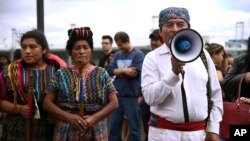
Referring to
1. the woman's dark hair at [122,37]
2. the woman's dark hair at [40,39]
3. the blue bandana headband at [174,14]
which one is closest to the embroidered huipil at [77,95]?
the woman's dark hair at [40,39]

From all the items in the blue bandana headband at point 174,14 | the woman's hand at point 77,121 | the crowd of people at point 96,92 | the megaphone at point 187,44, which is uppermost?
the blue bandana headband at point 174,14

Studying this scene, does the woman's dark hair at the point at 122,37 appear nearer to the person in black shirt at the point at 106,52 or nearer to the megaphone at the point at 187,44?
the person in black shirt at the point at 106,52

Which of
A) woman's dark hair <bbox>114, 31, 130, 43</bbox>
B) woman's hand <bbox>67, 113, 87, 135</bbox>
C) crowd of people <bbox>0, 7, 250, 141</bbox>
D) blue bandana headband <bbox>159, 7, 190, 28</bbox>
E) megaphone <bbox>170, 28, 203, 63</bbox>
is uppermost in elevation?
blue bandana headband <bbox>159, 7, 190, 28</bbox>

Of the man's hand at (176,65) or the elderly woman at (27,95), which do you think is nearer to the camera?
the man's hand at (176,65)

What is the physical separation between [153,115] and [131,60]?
148 inches

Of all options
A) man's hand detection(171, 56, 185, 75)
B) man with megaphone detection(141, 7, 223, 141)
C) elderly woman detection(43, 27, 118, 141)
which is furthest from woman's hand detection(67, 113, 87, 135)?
man's hand detection(171, 56, 185, 75)

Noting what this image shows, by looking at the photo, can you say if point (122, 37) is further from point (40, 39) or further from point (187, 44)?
point (187, 44)

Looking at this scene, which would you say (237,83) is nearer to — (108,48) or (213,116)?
(213,116)

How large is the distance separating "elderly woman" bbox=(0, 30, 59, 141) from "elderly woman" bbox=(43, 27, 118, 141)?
0.41ft

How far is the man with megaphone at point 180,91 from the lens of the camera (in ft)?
9.47

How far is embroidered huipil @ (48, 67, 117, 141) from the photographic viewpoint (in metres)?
3.37

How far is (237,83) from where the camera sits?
3.56m

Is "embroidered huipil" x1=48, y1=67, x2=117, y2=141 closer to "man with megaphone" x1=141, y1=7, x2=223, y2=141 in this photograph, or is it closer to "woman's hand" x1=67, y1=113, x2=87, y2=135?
"woman's hand" x1=67, y1=113, x2=87, y2=135

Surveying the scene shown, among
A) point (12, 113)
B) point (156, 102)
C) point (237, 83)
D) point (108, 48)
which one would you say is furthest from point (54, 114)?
point (108, 48)
